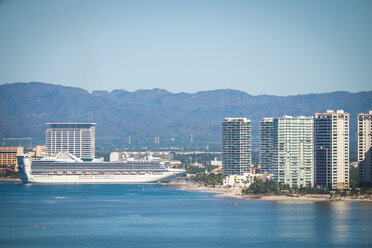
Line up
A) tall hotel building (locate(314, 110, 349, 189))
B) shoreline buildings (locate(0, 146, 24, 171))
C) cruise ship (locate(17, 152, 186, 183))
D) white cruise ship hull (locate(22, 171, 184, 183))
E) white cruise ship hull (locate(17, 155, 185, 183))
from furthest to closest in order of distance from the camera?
shoreline buildings (locate(0, 146, 24, 171)) → white cruise ship hull (locate(17, 155, 185, 183)) → cruise ship (locate(17, 152, 186, 183)) → white cruise ship hull (locate(22, 171, 184, 183)) → tall hotel building (locate(314, 110, 349, 189))

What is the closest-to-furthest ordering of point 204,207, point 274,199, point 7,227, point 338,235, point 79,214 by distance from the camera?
point 338,235 → point 7,227 → point 79,214 → point 204,207 → point 274,199

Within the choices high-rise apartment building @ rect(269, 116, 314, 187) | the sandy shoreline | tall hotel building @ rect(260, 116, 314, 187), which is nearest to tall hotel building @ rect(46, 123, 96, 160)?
the sandy shoreline

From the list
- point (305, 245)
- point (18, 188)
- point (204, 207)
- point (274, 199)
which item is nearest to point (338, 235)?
point (305, 245)

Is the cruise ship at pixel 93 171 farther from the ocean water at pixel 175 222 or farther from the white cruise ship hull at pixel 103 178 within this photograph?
the ocean water at pixel 175 222

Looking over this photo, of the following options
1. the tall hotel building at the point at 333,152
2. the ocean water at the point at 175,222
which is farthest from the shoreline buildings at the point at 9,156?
the tall hotel building at the point at 333,152

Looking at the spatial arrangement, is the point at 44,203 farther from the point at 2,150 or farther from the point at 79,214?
the point at 2,150

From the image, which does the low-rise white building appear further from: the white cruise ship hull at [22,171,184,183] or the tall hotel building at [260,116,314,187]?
the white cruise ship hull at [22,171,184,183]
